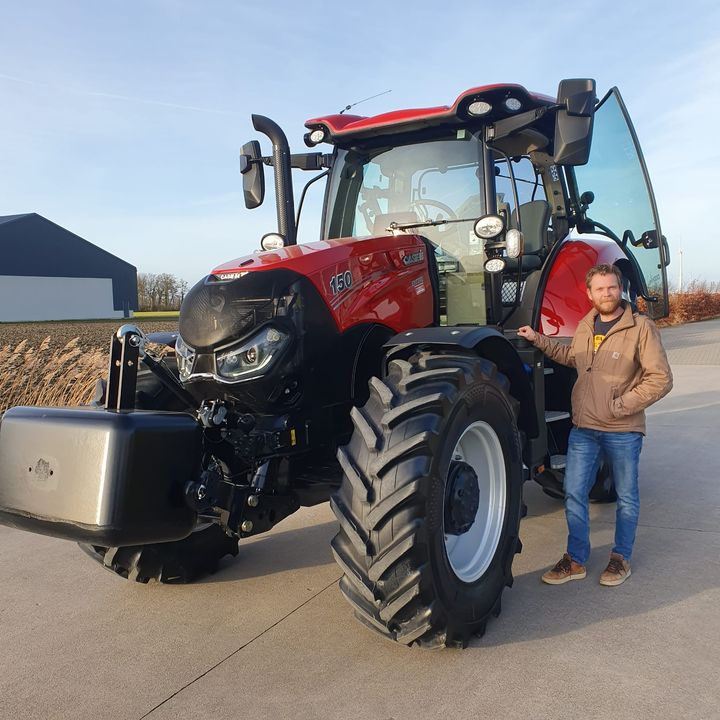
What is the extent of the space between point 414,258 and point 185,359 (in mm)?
1317

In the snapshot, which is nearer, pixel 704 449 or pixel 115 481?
pixel 115 481

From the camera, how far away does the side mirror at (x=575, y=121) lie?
341 centimetres

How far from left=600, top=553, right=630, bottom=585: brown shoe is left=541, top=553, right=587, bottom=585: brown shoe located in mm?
113

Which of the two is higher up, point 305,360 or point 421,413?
point 305,360

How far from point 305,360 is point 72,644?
5.41 feet

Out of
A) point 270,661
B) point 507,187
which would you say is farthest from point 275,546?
point 507,187

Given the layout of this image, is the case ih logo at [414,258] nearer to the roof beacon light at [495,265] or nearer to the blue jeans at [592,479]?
the roof beacon light at [495,265]

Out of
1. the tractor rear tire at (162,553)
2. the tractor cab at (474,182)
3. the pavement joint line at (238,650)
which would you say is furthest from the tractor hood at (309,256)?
the pavement joint line at (238,650)

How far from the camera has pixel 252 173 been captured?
4.36m

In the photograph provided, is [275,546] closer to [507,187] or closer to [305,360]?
[305,360]

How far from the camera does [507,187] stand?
13.7 feet

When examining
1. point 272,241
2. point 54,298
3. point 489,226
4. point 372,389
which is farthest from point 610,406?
point 54,298

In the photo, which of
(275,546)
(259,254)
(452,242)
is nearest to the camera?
(259,254)

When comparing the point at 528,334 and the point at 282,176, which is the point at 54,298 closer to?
the point at 282,176
